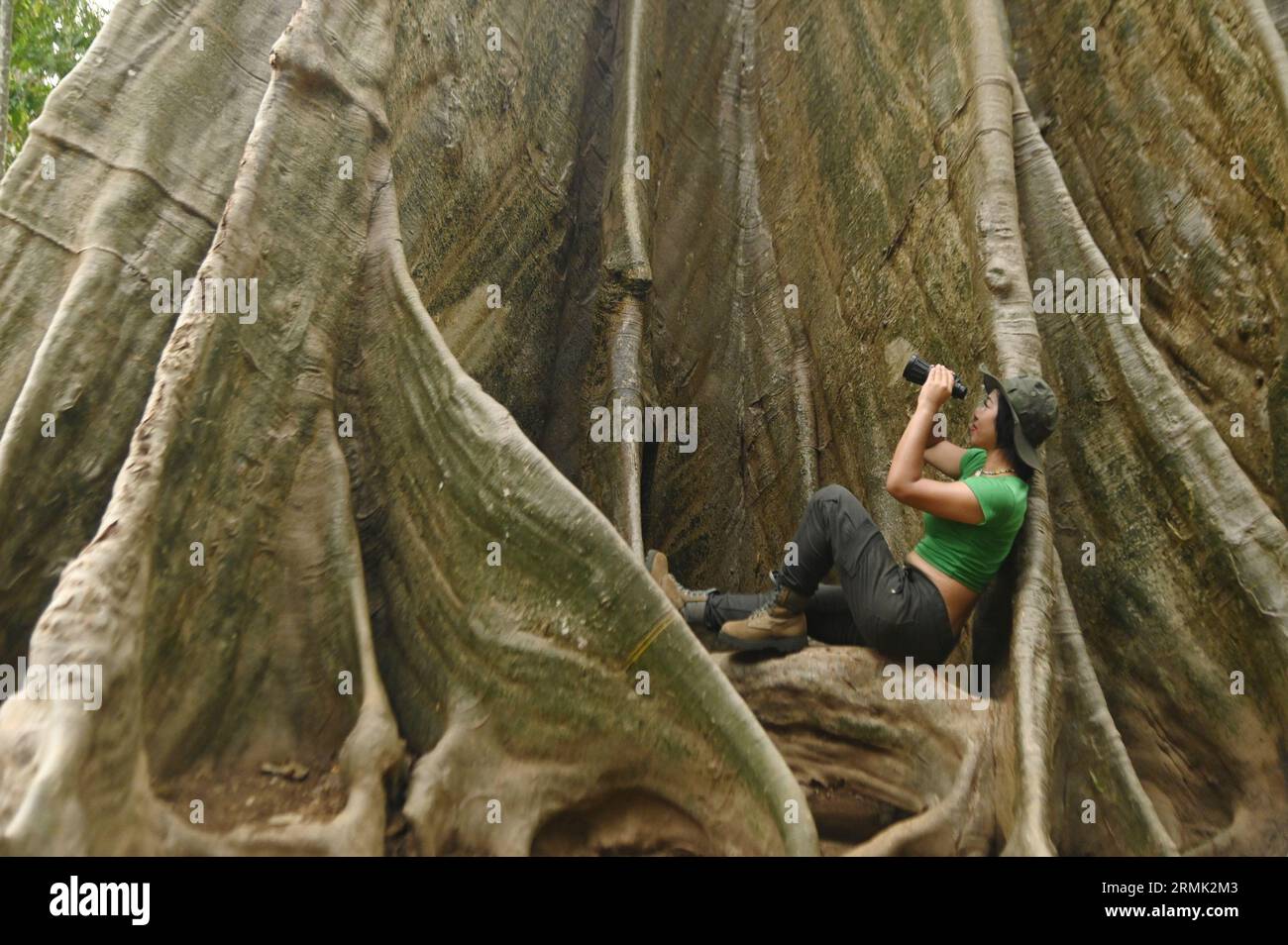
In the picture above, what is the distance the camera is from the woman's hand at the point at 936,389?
2.64m

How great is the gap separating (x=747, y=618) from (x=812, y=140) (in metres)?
2.46

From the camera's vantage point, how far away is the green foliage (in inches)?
252

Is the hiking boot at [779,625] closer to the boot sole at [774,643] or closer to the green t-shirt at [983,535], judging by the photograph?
the boot sole at [774,643]

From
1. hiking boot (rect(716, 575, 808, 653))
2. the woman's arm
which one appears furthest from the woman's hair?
hiking boot (rect(716, 575, 808, 653))

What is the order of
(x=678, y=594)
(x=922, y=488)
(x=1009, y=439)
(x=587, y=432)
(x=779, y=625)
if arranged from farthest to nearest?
(x=587, y=432) < (x=678, y=594) < (x=779, y=625) < (x=1009, y=439) < (x=922, y=488)

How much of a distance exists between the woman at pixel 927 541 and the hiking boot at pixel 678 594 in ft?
0.87

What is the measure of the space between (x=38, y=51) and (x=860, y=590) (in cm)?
709

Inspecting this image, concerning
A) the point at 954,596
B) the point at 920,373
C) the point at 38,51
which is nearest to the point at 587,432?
the point at 920,373

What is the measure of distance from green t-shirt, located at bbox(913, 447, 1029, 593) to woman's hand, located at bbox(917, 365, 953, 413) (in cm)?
25

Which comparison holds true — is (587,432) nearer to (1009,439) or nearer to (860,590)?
(860,590)

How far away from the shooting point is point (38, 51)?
21.1 feet

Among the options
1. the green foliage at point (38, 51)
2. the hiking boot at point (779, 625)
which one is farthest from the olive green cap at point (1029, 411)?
the green foliage at point (38, 51)

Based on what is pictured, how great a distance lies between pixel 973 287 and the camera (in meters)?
3.17
